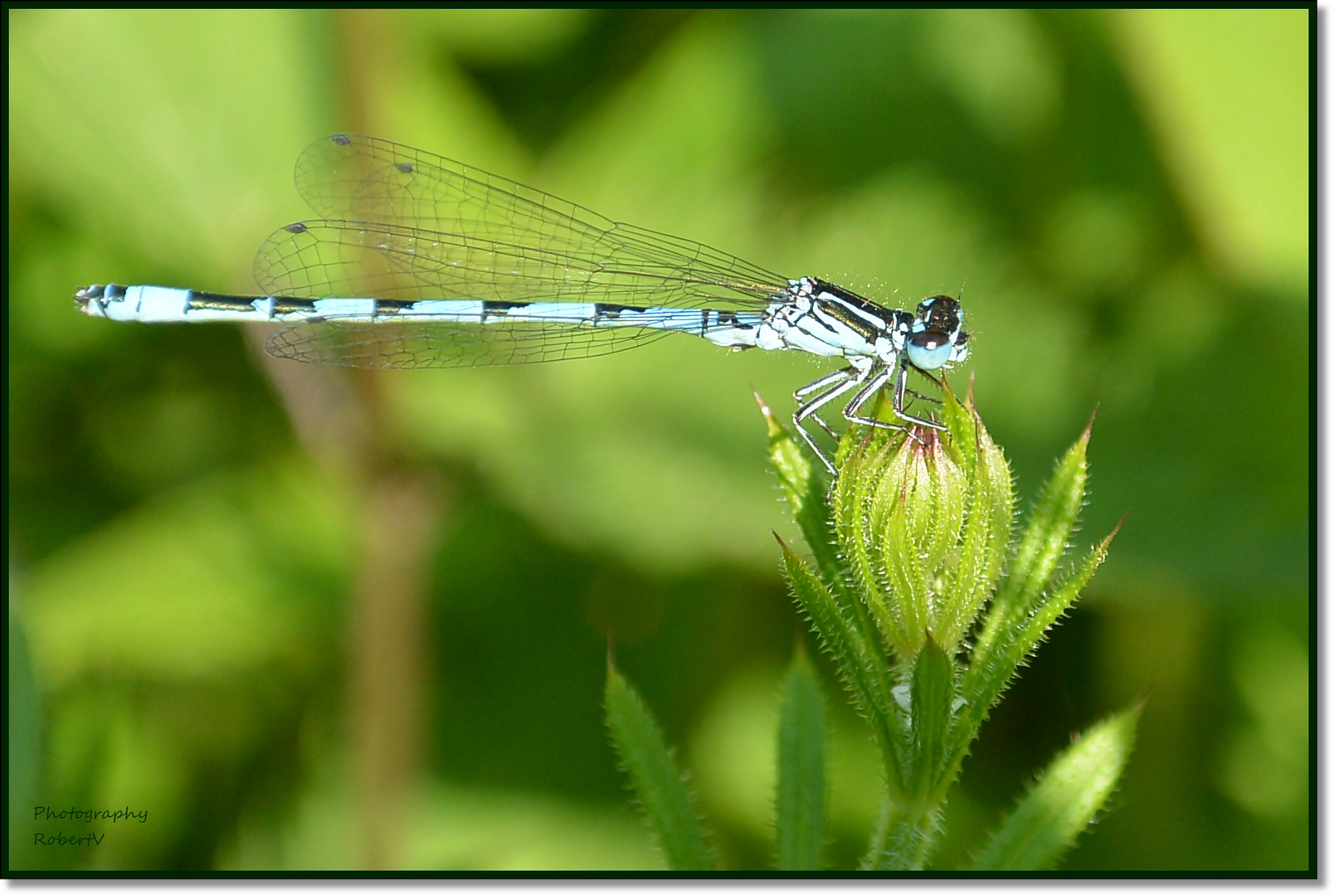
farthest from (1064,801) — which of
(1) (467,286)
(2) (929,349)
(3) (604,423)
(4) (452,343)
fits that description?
(1) (467,286)

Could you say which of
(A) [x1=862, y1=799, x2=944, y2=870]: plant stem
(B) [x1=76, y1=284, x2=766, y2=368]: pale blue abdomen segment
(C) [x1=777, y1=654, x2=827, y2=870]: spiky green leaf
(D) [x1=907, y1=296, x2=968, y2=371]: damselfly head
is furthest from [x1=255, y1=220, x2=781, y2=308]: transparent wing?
(A) [x1=862, y1=799, x2=944, y2=870]: plant stem

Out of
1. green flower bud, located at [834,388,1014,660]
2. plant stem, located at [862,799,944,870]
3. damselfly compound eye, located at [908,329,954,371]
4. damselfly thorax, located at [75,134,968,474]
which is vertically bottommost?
plant stem, located at [862,799,944,870]

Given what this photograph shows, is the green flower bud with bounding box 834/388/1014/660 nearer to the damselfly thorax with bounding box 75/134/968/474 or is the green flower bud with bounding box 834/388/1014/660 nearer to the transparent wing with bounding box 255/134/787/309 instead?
the damselfly thorax with bounding box 75/134/968/474

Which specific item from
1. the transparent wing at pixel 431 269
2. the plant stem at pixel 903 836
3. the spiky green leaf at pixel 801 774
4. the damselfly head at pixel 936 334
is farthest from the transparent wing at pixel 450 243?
the plant stem at pixel 903 836

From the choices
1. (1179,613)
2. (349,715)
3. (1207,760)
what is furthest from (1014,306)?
(349,715)

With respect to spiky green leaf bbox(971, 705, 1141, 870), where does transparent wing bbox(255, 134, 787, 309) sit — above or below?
above

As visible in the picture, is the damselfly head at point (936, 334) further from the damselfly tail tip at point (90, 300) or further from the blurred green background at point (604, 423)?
the damselfly tail tip at point (90, 300)

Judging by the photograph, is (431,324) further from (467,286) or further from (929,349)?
(929,349)
